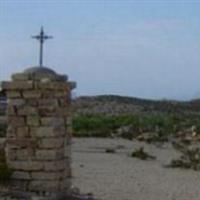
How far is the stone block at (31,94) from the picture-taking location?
14.1 metres

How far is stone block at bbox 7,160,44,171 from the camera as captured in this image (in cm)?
1402

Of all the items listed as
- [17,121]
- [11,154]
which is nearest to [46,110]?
[17,121]

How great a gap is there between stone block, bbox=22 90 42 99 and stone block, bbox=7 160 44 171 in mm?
1062

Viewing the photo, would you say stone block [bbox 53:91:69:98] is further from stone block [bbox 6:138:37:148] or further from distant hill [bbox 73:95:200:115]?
distant hill [bbox 73:95:200:115]

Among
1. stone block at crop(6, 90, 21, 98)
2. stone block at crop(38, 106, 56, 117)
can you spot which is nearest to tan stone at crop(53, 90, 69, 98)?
stone block at crop(38, 106, 56, 117)

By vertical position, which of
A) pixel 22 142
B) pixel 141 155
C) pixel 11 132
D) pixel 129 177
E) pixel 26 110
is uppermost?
pixel 26 110

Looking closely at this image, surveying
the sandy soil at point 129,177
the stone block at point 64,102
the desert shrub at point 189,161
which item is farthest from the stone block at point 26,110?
the desert shrub at point 189,161

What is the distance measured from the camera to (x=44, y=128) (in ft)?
46.1

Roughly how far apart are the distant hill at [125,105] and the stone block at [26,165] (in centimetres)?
3961

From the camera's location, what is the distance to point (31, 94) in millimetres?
14117

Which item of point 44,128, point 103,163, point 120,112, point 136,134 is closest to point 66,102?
point 44,128

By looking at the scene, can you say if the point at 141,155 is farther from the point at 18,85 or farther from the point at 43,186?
the point at 18,85

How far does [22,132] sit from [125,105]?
46.0 m

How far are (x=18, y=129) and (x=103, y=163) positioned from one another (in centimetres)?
907
